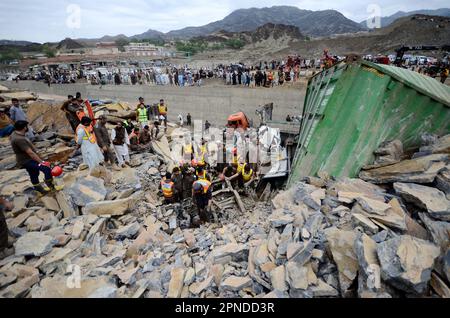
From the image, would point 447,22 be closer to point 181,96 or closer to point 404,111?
point 181,96

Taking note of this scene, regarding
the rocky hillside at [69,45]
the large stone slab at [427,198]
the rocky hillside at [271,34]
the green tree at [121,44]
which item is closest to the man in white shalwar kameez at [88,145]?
the large stone slab at [427,198]

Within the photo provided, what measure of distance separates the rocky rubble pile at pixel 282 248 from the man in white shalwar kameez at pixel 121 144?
2.13m

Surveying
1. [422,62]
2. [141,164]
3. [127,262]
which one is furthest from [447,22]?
[127,262]

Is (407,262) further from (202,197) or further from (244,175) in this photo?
(244,175)

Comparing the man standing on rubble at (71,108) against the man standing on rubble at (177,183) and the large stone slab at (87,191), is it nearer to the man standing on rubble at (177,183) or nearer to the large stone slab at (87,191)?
the large stone slab at (87,191)

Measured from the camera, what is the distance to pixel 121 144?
21.1 feet

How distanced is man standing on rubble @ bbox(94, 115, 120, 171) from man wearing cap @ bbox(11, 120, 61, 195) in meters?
1.51

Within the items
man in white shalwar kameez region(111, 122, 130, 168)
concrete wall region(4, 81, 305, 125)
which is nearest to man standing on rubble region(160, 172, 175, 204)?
man in white shalwar kameez region(111, 122, 130, 168)

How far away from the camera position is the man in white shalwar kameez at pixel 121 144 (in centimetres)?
628

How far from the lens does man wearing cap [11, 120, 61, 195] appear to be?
13.6 ft

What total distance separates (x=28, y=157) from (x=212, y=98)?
9.79 meters

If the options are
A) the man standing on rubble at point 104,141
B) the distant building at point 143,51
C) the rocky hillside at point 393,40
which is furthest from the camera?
the distant building at point 143,51

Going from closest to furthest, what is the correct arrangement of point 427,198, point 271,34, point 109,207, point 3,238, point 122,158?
point 427,198 < point 3,238 < point 109,207 < point 122,158 < point 271,34

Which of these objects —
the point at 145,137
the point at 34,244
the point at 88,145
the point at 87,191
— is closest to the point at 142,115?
the point at 145,137
